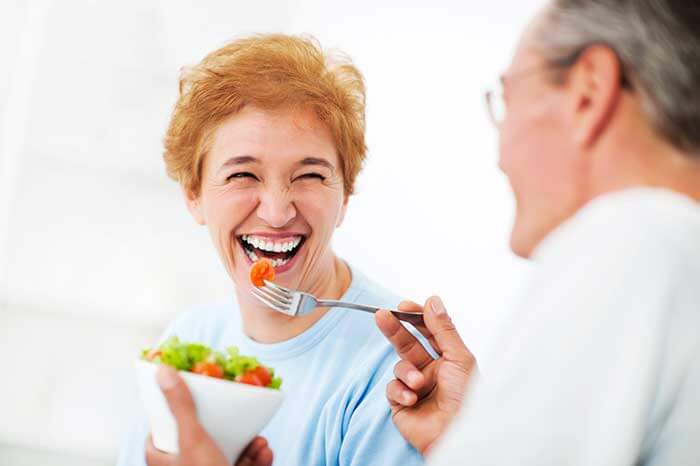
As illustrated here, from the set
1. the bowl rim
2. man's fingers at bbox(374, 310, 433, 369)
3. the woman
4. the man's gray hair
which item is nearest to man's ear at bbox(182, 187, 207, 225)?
the woman

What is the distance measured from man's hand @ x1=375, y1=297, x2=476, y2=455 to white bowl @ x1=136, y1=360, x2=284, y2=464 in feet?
0.92

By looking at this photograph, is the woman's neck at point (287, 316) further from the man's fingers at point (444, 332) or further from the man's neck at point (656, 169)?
the man's neck at point (656, 169)

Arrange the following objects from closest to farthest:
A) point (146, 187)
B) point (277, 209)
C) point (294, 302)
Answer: point (294, 302)
point (277, 209)
point (146, 187)

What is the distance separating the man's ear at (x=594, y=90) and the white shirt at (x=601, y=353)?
4.0 inches

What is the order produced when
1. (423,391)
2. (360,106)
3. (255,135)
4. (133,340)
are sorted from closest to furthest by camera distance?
(423,391), (255,135), (360,106), (133,340)

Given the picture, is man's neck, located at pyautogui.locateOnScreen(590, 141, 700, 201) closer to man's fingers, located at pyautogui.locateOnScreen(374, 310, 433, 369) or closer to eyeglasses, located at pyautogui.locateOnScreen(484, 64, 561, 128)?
eyeglasses, located at pyautogui.locateOnScreen(484, 64, 561, 128)

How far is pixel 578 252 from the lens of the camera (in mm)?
746

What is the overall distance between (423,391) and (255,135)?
58 centimetres

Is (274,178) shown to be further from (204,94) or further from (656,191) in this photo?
(656,191)

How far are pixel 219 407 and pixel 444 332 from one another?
1.31 feet

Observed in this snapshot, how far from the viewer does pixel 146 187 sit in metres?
2.83

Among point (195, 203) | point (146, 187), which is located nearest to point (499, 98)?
point (195, 203)

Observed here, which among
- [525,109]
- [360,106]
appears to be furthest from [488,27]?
[525,109]

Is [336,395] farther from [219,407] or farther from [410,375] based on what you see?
[219,407]
